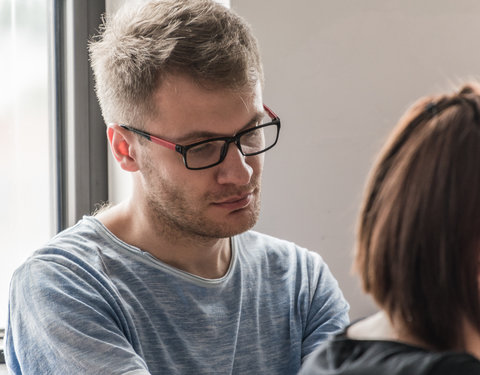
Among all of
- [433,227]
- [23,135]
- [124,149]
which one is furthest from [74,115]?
[433,227]

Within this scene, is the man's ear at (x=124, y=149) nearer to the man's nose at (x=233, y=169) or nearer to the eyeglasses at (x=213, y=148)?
the eyeglasses at (x=213, y=148)

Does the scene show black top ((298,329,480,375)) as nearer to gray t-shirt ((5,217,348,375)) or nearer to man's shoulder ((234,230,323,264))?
gray t-shirt ((5,217,348,375))

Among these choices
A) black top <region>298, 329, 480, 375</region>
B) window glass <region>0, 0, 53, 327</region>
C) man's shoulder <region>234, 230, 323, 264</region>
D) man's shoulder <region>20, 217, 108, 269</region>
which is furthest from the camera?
window glass <region>0, 0, 53, 327</region>

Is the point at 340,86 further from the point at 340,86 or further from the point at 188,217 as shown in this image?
the point at 188,217

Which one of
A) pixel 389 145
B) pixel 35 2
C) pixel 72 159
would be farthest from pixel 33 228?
pixel 389 145

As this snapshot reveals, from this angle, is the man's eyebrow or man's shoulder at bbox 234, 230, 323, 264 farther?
man's shoulder at bbox 234, 230, 323, 264

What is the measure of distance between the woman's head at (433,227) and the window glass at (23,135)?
1.26m

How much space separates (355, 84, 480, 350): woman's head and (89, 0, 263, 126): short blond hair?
549 millimetres

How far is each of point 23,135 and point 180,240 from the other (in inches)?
27.9

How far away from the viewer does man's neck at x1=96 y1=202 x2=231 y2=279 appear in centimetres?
138

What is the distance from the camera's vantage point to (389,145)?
0.89 metres

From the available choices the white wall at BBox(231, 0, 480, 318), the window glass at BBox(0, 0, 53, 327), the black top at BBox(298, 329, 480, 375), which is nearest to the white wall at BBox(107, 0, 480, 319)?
the white wall at BBox(231, 0, 480, 318)

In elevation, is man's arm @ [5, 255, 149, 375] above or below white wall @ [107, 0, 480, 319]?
below

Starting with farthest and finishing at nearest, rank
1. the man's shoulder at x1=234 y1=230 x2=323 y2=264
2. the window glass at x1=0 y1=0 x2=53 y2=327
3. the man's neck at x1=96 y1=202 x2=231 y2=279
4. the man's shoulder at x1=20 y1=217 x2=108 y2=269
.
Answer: the window glass at x1=0 y1=0 x2=53 y2=327 → the man's shoulder at x1=234 y1=230 x2=323 y2=264 → the man's neck at x1=96 y1=202 x2=231 y2=279 → the man's shoulder at x1=20 y1=217 x2=108 y2=269
